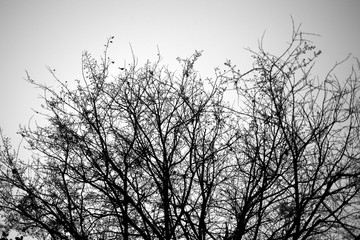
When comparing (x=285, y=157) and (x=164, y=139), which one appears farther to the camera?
(x=164, y=139)

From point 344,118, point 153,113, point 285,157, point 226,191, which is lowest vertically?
point 226,191

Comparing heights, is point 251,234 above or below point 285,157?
below

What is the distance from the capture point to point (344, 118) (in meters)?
5.41

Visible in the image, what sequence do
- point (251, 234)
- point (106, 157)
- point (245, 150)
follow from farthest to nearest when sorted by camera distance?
point (251, 234) → point (245, 150) → point (106, 157)

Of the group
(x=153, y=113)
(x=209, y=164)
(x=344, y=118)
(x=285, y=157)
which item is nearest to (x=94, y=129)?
(x=153, y=113)

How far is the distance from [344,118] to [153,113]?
13.4ft

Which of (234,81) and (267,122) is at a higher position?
(234,81)

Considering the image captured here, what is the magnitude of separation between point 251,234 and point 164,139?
3.45 m

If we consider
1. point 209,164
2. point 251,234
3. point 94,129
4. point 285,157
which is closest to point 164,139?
point 209,164

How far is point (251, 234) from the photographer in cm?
703

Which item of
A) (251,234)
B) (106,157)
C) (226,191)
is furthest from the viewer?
(251,234)

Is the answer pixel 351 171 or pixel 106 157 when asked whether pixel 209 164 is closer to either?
pixel 106 157

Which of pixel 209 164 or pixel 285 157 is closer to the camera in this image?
pixel 285 157

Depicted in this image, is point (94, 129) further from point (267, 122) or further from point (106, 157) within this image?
point (267, 122)
